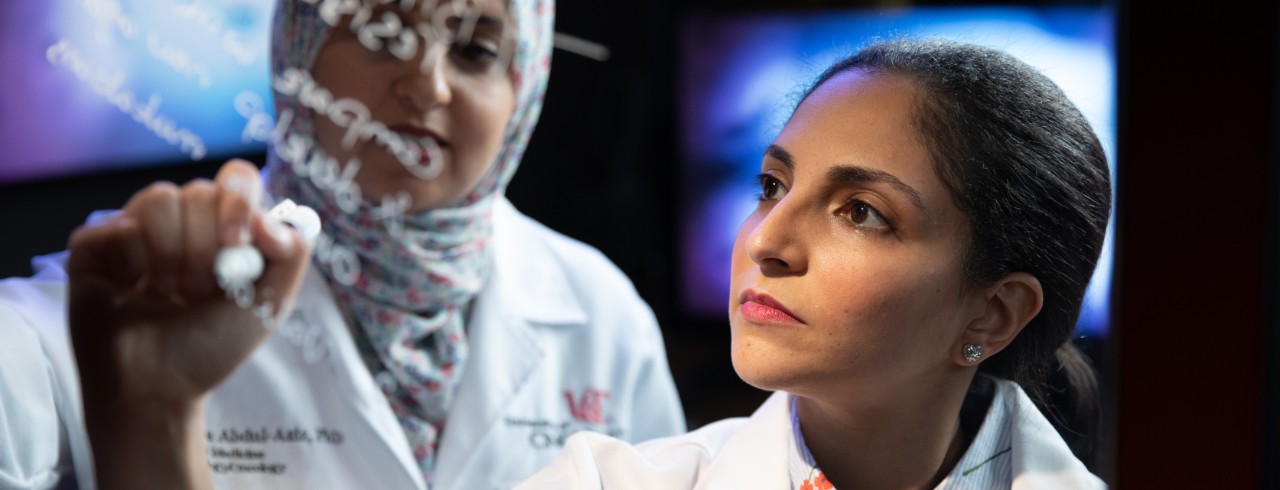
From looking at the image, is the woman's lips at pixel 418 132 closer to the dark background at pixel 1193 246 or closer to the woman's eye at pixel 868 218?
the dark background at pixel 1193 246

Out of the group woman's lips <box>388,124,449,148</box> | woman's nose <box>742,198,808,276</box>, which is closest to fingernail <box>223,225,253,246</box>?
woman's lips <box>388,124,449,148</box>

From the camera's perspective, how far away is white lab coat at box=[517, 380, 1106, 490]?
0.96m

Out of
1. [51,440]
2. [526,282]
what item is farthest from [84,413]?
[526,282]

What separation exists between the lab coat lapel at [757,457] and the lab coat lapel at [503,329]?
0.61ft

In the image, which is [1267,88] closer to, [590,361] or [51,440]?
[590,361]

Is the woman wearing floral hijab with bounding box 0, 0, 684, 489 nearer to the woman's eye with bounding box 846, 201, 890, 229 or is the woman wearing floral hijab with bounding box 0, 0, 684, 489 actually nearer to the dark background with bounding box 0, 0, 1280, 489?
the dark background with bounding box 0, 0, 1280, 489

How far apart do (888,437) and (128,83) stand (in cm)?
67

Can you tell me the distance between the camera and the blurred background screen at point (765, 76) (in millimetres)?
1021

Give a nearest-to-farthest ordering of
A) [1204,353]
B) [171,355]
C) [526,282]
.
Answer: [171,355], [1204,353], [526,282]

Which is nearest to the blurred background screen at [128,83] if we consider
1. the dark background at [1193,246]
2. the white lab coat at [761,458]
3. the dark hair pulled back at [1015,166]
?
the dark background at [1193,246]

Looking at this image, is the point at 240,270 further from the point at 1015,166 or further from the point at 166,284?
the point at 1015,166

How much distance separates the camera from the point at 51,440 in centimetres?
81

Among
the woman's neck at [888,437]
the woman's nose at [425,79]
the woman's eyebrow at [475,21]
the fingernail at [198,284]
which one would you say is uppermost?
the woman's eyebrow at [475,21]

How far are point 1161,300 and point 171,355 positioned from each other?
0.73 meters
